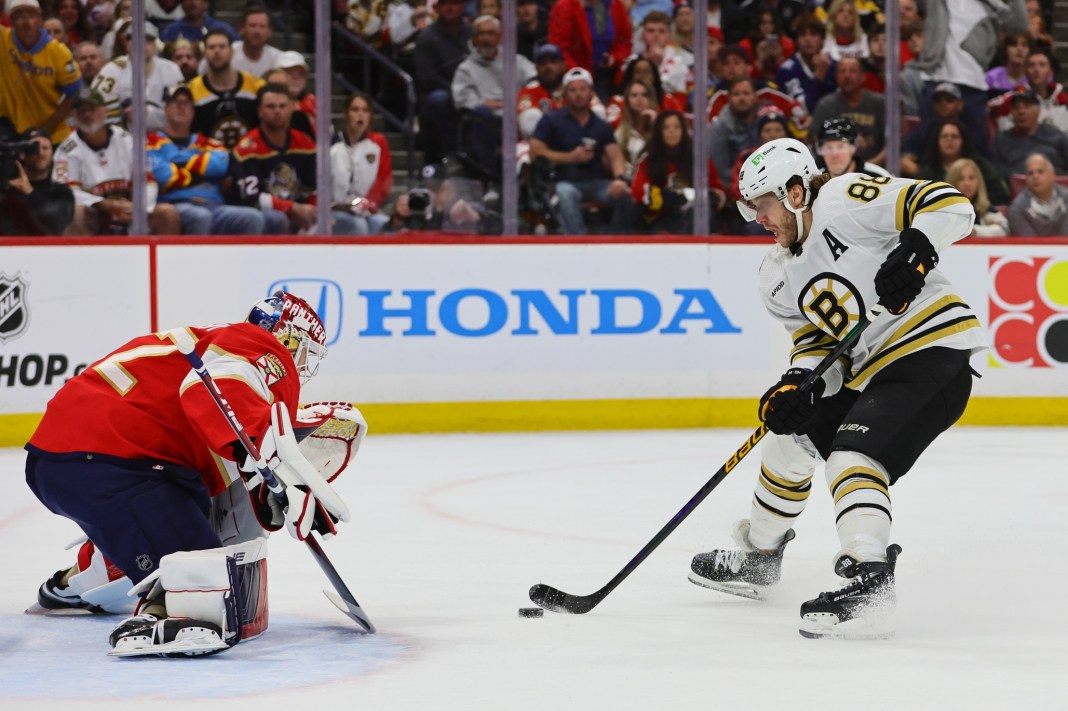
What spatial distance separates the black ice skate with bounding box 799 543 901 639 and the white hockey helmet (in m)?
0.76

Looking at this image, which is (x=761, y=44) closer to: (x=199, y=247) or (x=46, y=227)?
(x=199, y=247)

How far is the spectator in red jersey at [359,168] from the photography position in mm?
6801

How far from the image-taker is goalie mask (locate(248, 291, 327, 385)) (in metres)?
2.95

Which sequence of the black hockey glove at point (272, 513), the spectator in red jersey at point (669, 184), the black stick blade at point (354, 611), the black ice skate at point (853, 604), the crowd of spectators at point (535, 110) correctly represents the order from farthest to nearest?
the spectator in red jersey at point (669, 184) → the crowd of spectators at point (535, 110) → the black stick blade at point (354, 611) → the black ice skate at point (853, 604) → the black hockey glove at point (272, 513)

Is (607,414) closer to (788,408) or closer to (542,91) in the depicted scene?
(542,91)

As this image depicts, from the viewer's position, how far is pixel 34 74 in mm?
6469

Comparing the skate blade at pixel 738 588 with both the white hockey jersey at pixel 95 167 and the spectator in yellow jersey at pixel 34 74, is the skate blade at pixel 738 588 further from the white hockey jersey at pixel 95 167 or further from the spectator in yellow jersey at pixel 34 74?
the spectator in yellow jersey at pixel 34 74

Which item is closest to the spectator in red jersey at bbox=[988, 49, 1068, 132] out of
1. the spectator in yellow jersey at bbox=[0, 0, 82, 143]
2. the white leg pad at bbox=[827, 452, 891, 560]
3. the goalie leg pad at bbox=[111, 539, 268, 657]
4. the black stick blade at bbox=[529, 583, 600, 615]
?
the spectator in yellow jersey at bbox=[0, 0, 82, 143]

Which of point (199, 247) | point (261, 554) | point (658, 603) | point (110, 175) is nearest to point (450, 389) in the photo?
point (199, 247)

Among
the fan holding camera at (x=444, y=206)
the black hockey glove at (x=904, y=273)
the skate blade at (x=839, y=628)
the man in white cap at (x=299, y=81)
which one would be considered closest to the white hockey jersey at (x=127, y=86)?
→ the man in white cap at (x=299, y=81)

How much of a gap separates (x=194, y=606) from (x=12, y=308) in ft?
12.9

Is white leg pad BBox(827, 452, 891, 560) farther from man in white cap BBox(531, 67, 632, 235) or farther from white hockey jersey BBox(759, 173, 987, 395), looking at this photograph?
man in white cap BBox(531, 67, 632, 235)

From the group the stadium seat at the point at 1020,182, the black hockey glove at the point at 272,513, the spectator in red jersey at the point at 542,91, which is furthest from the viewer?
the stadium seat at the point at 1020,182

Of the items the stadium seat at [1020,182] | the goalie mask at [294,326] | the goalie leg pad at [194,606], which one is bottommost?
the goalie leg pad at [194,606]
